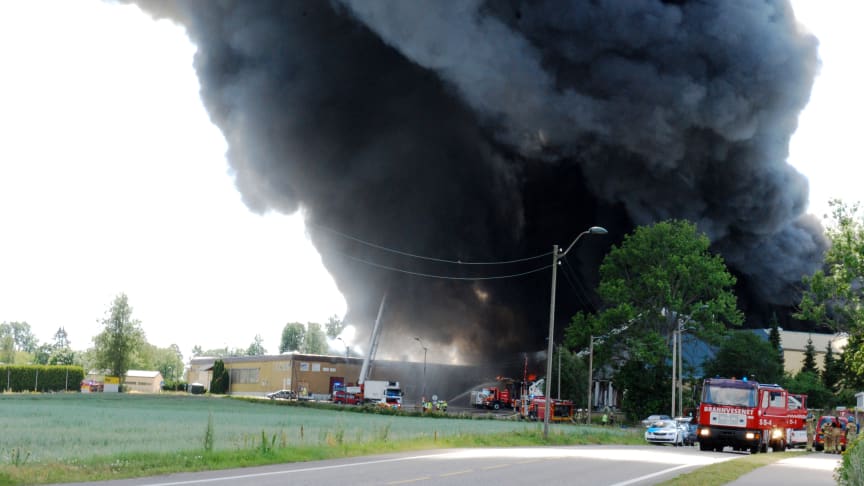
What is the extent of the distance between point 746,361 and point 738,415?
3827 cm

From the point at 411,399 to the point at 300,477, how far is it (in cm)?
8197

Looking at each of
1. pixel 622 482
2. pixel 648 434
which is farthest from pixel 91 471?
pixel 648 434

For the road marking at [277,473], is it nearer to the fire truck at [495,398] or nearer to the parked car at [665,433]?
the parked car at [665,433]

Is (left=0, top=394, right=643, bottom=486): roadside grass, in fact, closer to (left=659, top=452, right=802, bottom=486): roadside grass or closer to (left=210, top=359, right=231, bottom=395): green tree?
(left=659, top=452, right=802, bottom=486): roadside grass

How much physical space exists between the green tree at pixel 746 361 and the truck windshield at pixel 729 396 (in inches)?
1407

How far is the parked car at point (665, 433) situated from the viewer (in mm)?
41281

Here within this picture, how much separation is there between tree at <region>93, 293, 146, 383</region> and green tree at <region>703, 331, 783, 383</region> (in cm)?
6832

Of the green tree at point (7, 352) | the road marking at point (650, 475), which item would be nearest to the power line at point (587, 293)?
the road marking at point (650, 475)

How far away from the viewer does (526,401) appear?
2795 inches

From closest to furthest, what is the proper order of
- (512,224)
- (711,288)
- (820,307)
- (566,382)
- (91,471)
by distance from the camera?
1. (91,471)
2. (820,307)
3. (711,288)
4. (566,382)
5. (512,224)

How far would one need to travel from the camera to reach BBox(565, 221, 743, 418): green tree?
6769 centimetres

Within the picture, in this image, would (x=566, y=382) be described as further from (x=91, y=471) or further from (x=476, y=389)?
(x=91, y=471)

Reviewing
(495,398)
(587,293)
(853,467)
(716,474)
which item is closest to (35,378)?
(495,398)

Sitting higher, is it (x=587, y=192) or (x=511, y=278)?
(x=587, y=192)
